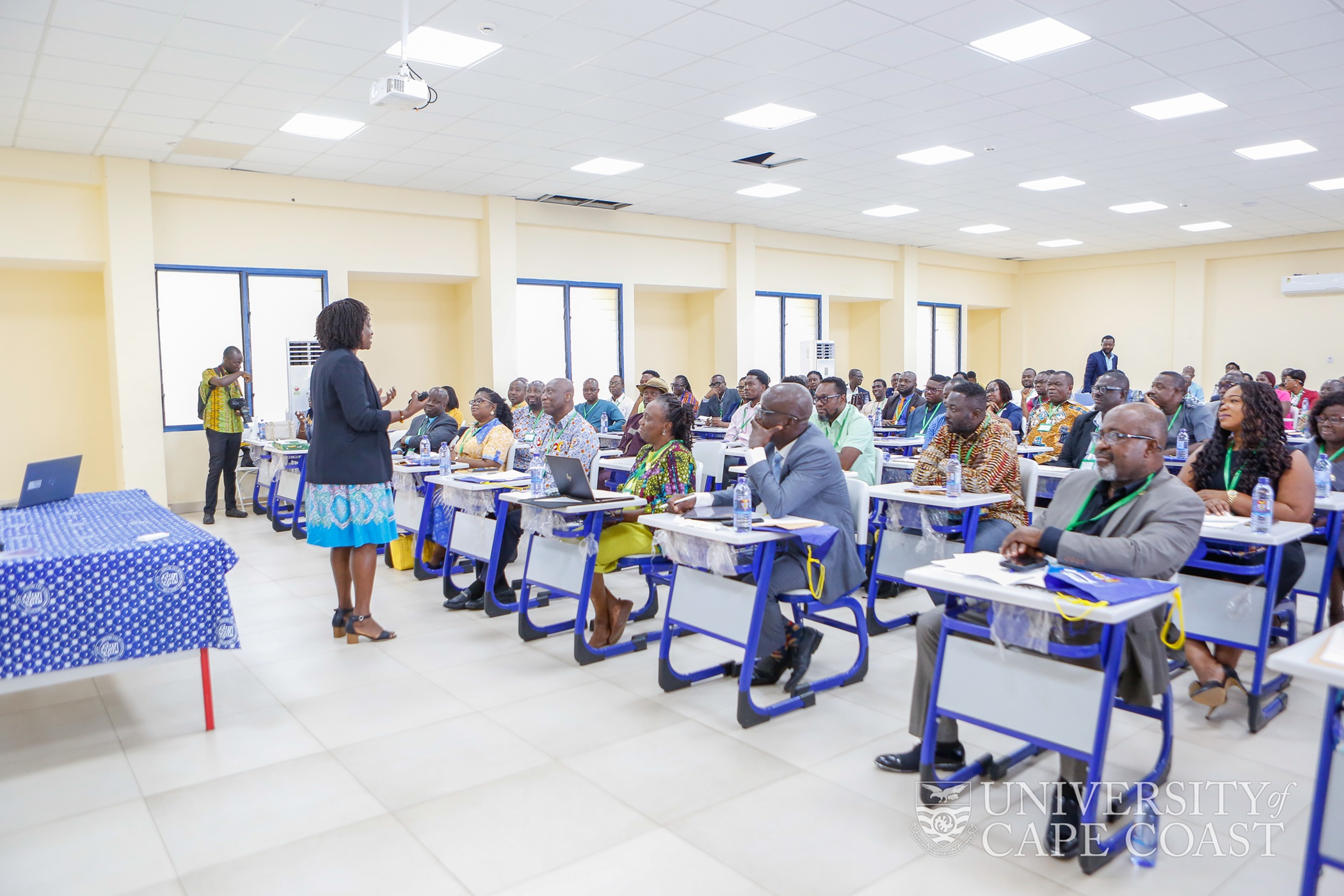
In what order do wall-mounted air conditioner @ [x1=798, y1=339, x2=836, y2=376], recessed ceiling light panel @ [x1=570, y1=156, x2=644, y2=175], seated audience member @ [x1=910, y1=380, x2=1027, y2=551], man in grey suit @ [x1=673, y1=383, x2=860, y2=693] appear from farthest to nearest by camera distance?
wall-mounted air conditioner @ [x1=798, y1=339, x2=836, y2=376] → recessed ceiling light panel @ [x1=570, y1=156, x2=644, y2=175] → seated audience member @ [x1=910, y1=380, x2=1027, y2=551] → man in grey suit @ [x1=673, y1=383, x2=860, y2=693]

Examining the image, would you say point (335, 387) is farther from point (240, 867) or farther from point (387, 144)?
point (387, 144)

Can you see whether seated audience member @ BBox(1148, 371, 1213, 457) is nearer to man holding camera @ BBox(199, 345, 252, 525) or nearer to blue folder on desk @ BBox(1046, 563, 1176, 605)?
blue folder on desk @ BBox(1046, 563, 1176, 605)

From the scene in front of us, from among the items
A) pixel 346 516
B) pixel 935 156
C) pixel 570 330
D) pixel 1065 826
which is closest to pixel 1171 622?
pixel 1065 826

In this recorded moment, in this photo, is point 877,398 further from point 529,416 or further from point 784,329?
point 529,416

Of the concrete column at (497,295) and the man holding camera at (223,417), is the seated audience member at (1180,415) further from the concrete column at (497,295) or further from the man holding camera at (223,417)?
the man holding camera at (223,417)

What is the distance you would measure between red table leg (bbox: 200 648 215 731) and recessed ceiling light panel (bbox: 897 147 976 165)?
757 centimetres

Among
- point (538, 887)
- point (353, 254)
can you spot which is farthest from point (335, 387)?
point (353, 254)

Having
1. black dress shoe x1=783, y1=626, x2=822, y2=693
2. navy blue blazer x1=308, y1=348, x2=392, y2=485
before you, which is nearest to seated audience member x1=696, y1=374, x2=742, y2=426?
navy blue blazer x1=308, y1=348, x2=392, y2=485

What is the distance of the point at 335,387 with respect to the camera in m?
3.98

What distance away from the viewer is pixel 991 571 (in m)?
2.47

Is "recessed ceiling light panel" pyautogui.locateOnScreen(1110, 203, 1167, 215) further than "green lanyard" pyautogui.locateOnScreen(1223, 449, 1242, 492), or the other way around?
"recessed ceiling light panel" pyautogui.locateOnScreen(1110, 203, 1167, 215)

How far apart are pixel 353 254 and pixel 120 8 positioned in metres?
4.67

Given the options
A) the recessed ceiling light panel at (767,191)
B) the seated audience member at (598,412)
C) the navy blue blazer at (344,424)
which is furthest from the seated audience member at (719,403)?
the navy blue blazer at (344,424)

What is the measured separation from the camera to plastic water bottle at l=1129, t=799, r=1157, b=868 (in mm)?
2309
